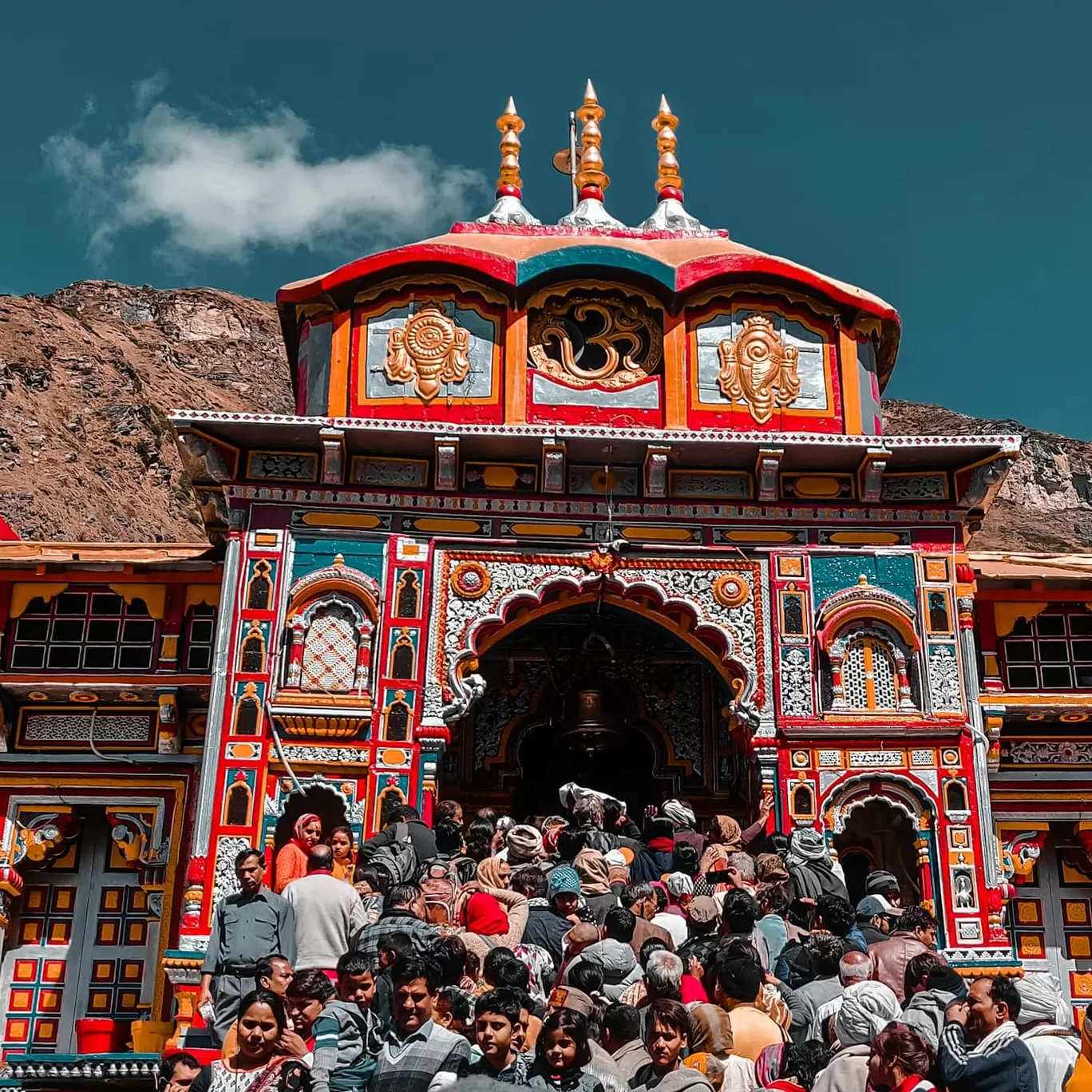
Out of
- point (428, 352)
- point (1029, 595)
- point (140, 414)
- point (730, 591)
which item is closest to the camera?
point (730, 591)

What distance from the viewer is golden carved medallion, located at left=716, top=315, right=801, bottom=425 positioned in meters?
16.4

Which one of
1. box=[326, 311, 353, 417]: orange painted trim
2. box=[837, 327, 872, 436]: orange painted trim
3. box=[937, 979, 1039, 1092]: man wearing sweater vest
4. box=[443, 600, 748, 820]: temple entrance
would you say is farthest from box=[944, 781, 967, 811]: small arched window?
box=[937, 979, 1039, 1092]: man wearing sweater vest

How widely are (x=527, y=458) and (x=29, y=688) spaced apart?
6.21 metres

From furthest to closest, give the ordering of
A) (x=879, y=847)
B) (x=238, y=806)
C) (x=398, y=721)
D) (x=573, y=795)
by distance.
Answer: (x=879, y=847) → (x=398, y=721) → (x=238, y=806) → (x=573, y=795)

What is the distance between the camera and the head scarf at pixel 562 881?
35.0 ft

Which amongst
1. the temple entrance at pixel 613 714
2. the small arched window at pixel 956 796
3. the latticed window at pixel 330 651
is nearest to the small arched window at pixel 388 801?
the latticed window at pixel 330 651

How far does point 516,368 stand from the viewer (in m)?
16.3

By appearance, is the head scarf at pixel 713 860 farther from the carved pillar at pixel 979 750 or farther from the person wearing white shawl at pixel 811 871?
the carved pillar at pixel 979 750

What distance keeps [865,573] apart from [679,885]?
524cm

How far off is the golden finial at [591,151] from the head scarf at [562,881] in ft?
35.2

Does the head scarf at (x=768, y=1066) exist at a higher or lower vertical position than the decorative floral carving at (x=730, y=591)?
lower

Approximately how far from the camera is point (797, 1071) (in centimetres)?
747

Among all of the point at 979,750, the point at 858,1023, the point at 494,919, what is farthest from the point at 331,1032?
the point at 979,750

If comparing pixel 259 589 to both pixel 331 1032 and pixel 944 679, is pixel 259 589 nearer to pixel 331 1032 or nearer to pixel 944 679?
pixel 944 679
